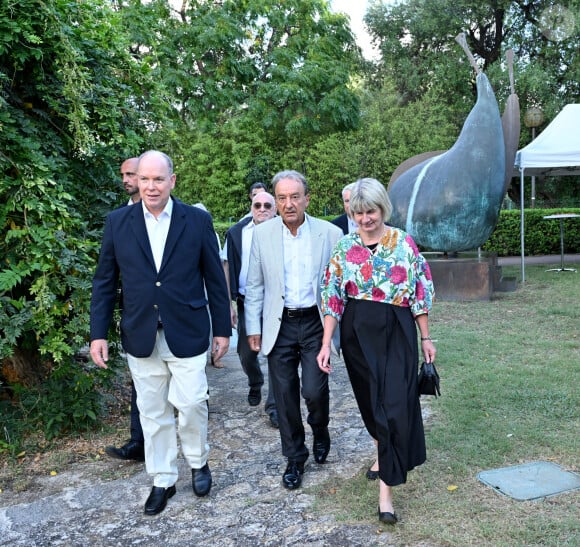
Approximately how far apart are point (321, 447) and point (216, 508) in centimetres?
85

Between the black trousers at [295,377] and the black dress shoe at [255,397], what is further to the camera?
the black dress shoe at [255,397]

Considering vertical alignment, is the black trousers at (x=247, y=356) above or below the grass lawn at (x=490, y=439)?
above

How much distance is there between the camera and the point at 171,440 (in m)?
3.46

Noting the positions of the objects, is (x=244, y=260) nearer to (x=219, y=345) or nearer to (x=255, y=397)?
(x=255, y=397)

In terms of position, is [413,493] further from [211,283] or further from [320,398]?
[211,283]

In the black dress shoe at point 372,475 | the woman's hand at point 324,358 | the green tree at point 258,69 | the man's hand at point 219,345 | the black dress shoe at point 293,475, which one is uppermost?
the green tree at point 258,69

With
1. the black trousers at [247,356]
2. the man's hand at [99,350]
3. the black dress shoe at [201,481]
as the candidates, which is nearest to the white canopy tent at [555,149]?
the black trousers at [247,356]

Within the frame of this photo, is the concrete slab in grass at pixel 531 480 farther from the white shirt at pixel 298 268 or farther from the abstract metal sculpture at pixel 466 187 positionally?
the abstract metal sculpture at pixel 466 187

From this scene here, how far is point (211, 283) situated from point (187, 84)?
14.2 m

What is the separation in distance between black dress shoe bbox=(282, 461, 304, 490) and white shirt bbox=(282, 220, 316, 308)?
0.98m

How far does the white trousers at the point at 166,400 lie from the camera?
3338 millimetres

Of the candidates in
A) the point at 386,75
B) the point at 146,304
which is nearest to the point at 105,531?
the point at 146,304

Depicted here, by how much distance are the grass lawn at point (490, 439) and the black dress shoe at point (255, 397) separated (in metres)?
1.44

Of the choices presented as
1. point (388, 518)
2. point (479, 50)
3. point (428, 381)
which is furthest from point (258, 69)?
point (388, 518)
